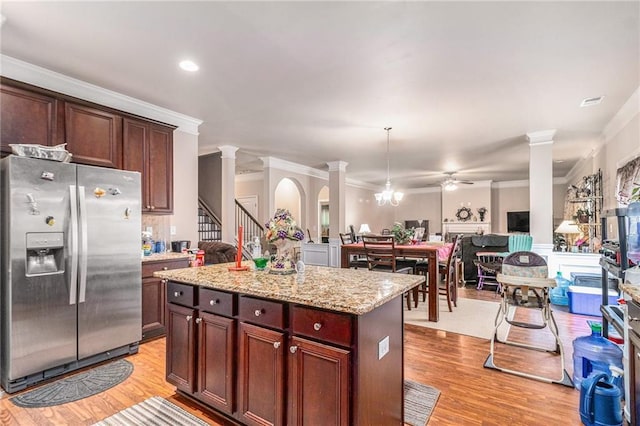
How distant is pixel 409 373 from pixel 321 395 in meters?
1.48

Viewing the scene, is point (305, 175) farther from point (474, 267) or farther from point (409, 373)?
point (409, 373)

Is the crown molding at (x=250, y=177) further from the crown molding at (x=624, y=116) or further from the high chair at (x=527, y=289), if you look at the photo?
the crown molding at (x=624, y=116)

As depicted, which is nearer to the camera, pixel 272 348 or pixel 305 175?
pixel 272 348

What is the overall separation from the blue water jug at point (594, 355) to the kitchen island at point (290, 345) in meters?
1.48

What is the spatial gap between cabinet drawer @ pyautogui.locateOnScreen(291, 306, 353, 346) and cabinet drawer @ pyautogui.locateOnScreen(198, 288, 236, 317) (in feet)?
1.57

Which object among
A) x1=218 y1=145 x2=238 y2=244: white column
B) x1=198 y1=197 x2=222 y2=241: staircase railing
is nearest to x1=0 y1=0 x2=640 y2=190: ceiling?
x1=218 y1=145 x2=238 y2=244: white column

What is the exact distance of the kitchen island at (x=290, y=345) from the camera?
147cm

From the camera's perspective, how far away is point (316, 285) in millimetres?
1884

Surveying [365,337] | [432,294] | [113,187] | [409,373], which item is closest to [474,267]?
[432,294]

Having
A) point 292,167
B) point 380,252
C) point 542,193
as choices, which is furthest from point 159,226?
point 542,193

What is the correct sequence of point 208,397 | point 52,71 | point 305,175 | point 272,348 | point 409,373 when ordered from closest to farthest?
1. point 272,348
2. point 208,397
3. point 409,373
4. point 52,71
5. point 305,175

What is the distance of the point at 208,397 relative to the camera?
80.0 inches

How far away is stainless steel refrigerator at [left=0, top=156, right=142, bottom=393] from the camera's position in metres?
2.38

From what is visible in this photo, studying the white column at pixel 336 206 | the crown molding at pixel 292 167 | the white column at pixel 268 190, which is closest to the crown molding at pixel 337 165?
the white column at pixel 336 206
